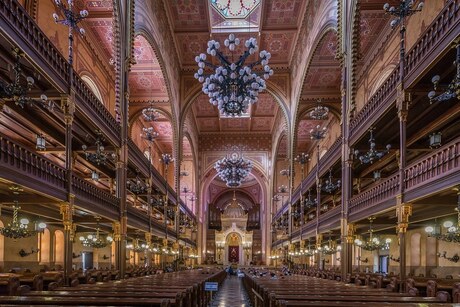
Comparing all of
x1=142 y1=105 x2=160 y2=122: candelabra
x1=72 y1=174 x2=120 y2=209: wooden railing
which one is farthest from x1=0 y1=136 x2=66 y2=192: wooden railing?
x1=142 y1=105 x2=160 y2=122: candelabra

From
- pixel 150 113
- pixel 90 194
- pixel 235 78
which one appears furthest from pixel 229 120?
pixel 90 194

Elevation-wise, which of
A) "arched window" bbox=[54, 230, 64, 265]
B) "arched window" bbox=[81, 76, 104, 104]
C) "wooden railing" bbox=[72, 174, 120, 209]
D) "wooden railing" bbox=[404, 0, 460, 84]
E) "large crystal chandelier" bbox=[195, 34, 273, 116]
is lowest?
"arched window" bbox=[54, 230, 64, 265]

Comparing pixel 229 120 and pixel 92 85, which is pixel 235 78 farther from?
pixel 229 120

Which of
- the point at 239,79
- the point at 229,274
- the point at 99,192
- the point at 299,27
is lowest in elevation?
the point at 229,274

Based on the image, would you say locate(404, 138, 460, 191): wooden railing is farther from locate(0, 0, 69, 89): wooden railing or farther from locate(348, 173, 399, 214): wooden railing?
locate(0, 0, 69, 89): wooden railing

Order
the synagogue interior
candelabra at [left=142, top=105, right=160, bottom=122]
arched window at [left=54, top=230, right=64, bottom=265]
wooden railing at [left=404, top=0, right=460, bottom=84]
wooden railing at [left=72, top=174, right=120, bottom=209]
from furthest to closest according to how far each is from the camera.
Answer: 1. candelabra at [left=142, top=105, right=160, bottom=122]
2. arched window at [left=54, top=230, right=64, bottom=265]
3. wooden railing at [left=72, top=174, right=120, bottom=209]
4. the synagogue interior
5. wooden railing at [left=404, top=0, right=460, bottom=84]

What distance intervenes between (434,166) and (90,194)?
1009 centimetres

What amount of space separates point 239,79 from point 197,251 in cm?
3167

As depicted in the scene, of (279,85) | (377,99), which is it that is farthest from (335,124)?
(377,99)

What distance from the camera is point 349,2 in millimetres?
15523

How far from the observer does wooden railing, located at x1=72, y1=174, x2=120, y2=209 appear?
→ 479 inches

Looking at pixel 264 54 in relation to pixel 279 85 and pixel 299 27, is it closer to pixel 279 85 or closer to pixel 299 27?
pixel 299 27

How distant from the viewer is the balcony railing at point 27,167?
328 inches

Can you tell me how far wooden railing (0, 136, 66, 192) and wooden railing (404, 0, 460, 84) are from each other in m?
9.47
